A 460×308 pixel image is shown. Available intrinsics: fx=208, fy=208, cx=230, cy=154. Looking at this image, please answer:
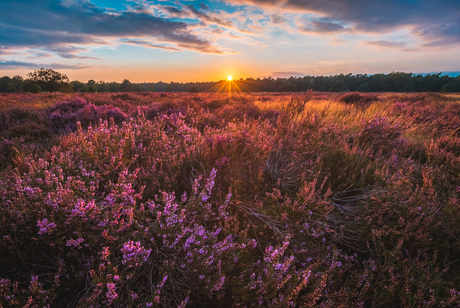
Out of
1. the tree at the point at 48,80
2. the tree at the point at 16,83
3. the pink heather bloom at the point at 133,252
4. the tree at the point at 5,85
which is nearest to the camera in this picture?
the pink heather bloom at the point at 133,252

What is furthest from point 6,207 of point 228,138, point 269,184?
point 269,184

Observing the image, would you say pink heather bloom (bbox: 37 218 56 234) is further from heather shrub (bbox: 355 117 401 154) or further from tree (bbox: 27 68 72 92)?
tree (bbox: 27 68 72 92)

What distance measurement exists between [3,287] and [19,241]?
15.7 inches

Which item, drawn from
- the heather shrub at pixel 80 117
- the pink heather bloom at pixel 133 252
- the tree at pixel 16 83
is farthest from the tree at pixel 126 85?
the pink heather bloom at pixel 133 252

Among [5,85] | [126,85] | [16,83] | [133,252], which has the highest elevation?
[126,85]


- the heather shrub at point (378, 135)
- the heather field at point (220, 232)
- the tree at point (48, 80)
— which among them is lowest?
the heather field at point (220, 232)

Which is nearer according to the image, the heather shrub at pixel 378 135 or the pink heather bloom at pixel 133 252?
the pink heather bloom at pixel 133 252

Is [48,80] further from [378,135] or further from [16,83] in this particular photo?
[378,135]

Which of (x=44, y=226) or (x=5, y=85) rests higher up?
(x=5, y=85)

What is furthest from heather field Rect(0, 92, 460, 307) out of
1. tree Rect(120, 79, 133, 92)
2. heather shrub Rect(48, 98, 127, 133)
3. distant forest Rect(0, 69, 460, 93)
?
tree Rect(120, 79, 133, 92)

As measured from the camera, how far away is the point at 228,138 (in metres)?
2.92

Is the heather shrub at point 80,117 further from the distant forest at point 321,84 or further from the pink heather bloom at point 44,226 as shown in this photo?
the distant forest at point 321,84

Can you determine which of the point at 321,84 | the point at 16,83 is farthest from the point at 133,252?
the point at 16,83

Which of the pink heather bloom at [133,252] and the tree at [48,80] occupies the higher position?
the tree at [48,80]
